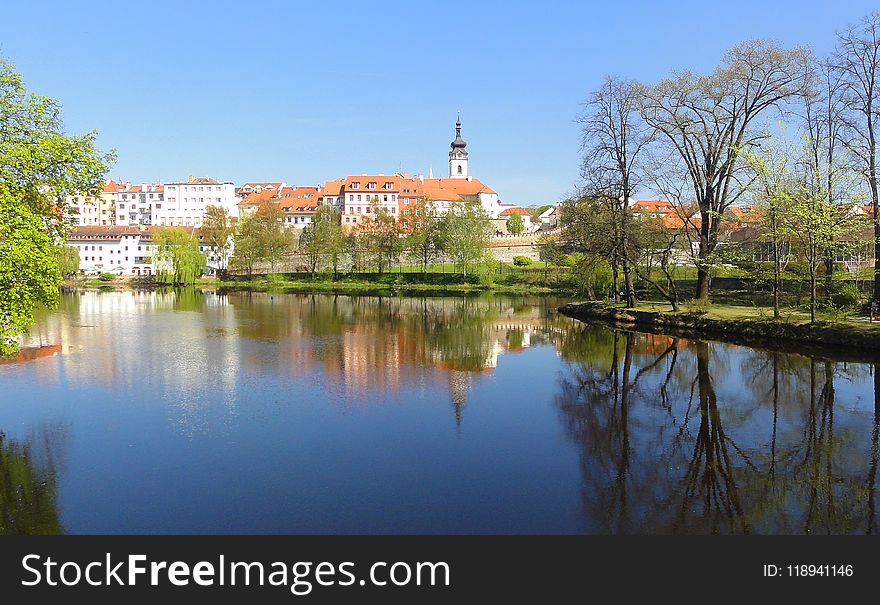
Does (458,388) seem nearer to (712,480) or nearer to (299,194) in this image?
(712,480)

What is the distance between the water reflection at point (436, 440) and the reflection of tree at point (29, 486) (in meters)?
0.04

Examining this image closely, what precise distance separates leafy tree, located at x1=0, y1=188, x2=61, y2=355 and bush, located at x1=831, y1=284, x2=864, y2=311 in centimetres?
2720

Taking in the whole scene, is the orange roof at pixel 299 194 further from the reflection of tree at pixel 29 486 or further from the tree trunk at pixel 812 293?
the reflection of tree at pixel 29 486

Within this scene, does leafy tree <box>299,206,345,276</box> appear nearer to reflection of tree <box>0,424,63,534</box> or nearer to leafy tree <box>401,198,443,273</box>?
leafy tree <box>401,198,443,273</box>

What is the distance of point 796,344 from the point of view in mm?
25531

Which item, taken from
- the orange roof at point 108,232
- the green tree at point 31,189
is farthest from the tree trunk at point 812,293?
the orange roof at point 108,232

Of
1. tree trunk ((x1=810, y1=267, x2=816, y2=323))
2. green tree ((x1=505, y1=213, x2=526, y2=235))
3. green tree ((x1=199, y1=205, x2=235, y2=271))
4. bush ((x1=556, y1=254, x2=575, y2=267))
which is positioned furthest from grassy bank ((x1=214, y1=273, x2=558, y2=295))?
tree trunk ((x1=810, y1=267, x2=816, y2=323))

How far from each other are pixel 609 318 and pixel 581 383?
1979cm

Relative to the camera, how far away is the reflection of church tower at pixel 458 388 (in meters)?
15.8

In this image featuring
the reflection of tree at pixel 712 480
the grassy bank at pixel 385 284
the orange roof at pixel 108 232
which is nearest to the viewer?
the reflection of tree at pixel 712 480

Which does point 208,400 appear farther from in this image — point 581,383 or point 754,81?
point 754,81

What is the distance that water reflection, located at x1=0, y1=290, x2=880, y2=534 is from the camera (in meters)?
9.20

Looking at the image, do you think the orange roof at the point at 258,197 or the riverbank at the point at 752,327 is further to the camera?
the orange roof at the point at 258,197

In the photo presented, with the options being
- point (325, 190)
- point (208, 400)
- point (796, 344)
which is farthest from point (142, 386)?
point (325, 190)
